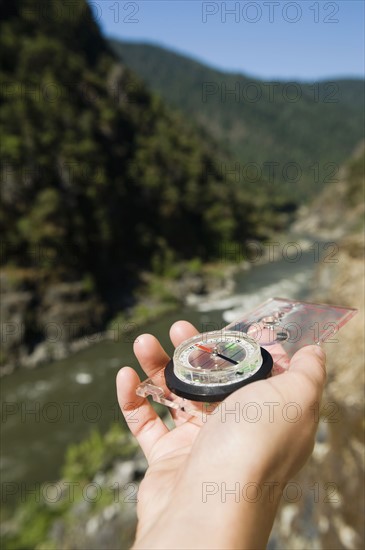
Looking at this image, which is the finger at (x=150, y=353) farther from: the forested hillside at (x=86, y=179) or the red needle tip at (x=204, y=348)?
the forested hillside at (x=86, y=179)

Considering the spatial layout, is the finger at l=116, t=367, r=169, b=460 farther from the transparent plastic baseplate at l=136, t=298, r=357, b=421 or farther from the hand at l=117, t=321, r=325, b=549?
the hand at l=117, t=321, r=325, b=549

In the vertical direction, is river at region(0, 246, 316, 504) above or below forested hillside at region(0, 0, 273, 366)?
below

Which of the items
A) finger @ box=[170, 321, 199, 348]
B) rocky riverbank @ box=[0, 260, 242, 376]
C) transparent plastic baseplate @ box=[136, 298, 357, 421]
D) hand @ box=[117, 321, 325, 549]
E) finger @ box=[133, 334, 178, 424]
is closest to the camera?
hand @ box=[117, 321, 325, 549]

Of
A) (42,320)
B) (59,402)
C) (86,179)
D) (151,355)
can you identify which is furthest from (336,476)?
(86,179)

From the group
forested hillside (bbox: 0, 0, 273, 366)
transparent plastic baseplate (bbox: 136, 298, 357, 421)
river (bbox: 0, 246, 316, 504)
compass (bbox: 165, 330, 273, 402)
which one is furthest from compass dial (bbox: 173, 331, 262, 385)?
forested hillside (bbox: 0, 0, 273, 366)

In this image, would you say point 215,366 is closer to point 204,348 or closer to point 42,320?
point 204,348
